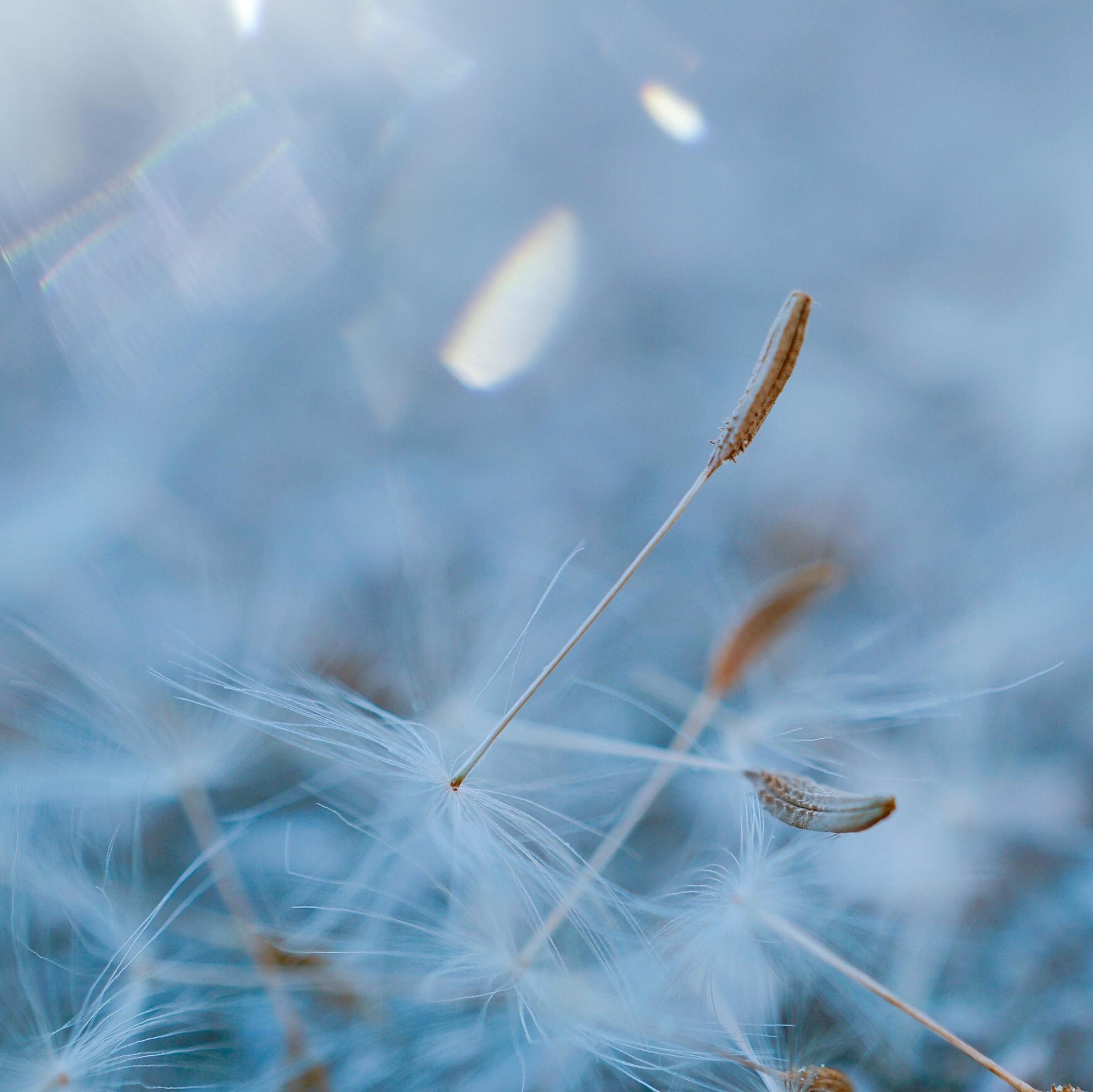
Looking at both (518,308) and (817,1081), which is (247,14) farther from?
(817,1081)

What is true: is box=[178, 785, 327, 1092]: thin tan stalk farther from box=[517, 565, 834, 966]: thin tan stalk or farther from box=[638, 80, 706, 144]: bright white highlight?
box=[638, 80, 706, 144]: bright white highlight

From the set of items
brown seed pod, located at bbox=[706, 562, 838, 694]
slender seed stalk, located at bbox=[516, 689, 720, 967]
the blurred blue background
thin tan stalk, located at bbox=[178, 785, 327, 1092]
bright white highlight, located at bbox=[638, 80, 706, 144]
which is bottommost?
thin tan stalk, located at bbox=[178, 785, 327, 1092]

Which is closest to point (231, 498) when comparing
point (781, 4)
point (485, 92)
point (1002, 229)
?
point (485, 92)

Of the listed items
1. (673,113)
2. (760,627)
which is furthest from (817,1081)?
(673,113)

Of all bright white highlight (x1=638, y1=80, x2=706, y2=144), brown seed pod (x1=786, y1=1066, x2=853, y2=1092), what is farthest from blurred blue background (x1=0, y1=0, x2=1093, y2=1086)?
brown seed pod (x1=786, y1=1066, x2=853, y2=1092)

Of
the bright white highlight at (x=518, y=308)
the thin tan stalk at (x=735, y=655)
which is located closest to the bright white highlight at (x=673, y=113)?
the bright white highlight at (x=518, y=308)
